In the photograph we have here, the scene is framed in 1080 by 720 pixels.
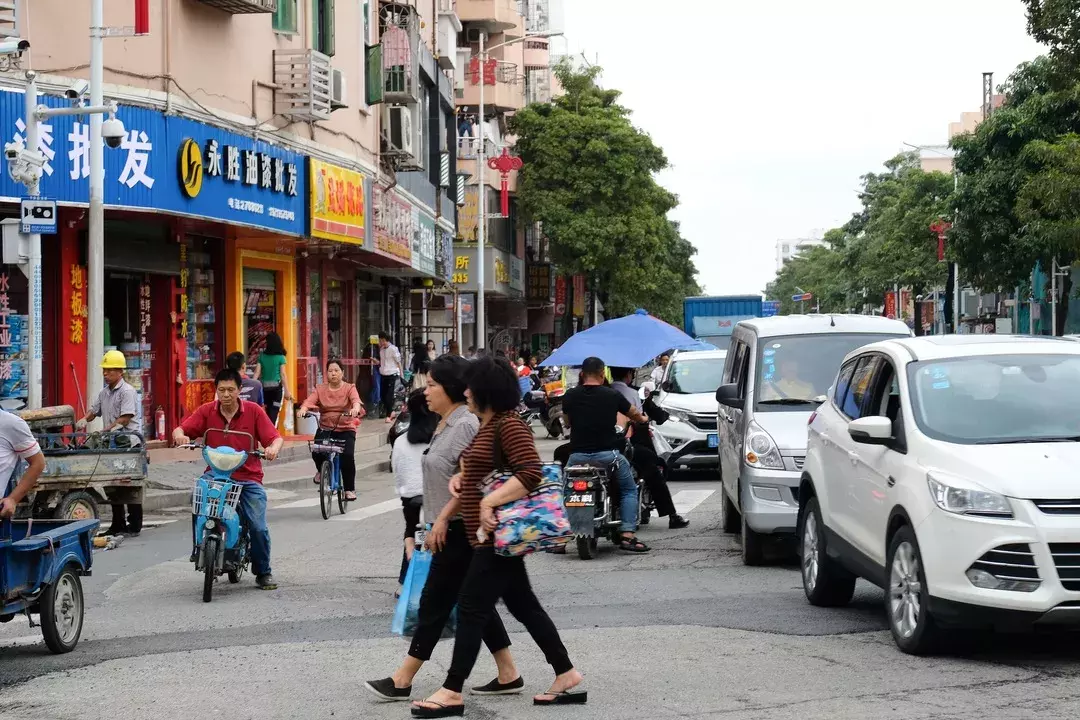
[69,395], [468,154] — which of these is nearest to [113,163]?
[69,395]

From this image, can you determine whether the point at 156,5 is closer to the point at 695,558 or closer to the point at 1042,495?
the point at 695,558

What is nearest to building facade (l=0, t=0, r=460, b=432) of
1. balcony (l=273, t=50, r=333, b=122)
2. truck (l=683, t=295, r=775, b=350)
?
balcony (l=273, t=50, r=333, b=122)

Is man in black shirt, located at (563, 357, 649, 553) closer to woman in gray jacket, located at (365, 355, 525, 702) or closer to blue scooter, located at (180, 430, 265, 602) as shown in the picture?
blue scooter, located at (180, 430, 265, 602)

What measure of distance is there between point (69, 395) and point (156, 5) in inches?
224

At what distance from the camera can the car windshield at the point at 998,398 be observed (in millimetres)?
7887

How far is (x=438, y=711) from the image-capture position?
22.0 ft

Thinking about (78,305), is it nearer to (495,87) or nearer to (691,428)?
(691,428)

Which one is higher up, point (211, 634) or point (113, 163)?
point (113, 163)

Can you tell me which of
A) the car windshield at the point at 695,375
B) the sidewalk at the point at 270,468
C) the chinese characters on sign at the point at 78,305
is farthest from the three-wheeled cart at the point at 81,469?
the car windshield at the point at 695,375

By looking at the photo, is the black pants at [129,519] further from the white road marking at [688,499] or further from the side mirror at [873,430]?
the side mirror at [873,430]

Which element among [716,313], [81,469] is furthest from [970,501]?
[716,313]

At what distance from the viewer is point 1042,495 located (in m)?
7.06

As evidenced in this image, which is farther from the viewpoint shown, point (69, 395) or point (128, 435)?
point (69, 395)

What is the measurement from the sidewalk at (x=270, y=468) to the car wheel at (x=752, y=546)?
303 inches
